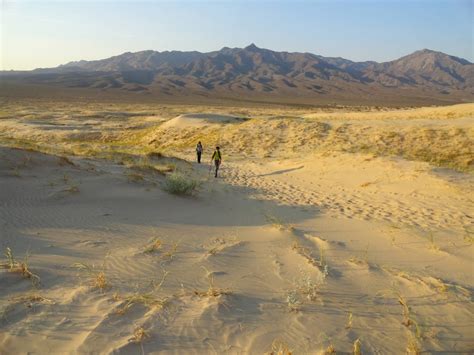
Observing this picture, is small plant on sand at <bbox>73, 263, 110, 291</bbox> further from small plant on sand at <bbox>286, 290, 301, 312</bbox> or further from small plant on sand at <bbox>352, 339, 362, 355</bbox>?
small plant on sand at <bbox>352, 339, 362, 355</bbox>

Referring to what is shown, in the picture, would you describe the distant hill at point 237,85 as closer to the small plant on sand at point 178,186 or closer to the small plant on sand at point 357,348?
the small plant on sand at point 178,186

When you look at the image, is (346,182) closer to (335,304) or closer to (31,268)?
(335,304)

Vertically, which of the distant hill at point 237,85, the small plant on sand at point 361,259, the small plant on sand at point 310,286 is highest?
the distant hill at point 237,85

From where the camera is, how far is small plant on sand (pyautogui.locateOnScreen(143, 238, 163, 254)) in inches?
203

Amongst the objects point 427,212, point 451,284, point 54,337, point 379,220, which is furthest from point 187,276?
point 427,212

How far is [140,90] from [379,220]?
349 feet

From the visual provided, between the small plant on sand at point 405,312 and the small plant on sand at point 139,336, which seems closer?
the small plant on sand at point 139,336

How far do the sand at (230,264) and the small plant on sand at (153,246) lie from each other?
3 centimetres

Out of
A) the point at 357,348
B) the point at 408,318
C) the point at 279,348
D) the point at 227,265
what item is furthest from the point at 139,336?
the point at 408,318

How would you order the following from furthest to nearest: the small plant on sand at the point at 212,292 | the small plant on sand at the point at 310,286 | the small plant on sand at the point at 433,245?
the small plant on sand at the point at 433,245, the small plant on sand at the point at 310,286, the small plant on sand at the point at 212,292

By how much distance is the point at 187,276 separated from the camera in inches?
176

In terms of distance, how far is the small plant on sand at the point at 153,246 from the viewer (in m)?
5.15

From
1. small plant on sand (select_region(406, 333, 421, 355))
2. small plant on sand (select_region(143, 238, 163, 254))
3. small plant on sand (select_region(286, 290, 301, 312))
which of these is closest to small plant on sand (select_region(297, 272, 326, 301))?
small plant on sand (select_region(286, 290, 301, 312))

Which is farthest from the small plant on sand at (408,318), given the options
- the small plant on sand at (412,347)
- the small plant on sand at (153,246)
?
the small plant on sand at (153,246)
